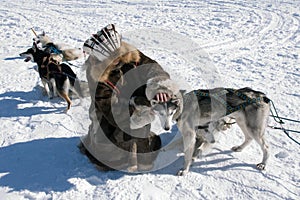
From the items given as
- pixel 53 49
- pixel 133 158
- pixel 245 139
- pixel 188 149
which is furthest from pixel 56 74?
pixel 245 139

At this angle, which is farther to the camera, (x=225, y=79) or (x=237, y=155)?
(x=225, y=79)

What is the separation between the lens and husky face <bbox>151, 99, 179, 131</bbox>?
3.23 meters

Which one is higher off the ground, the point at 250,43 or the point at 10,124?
the point at 250,43

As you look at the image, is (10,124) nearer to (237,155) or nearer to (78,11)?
(237,155)

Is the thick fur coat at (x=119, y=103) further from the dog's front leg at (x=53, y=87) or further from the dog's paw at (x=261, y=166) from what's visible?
the dog's front leg at (x=53, y=87)

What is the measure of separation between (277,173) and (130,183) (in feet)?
6.22

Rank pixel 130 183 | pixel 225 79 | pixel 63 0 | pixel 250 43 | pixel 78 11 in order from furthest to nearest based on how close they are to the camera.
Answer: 1. pixel 63 0
2. pixel 78 11
3. pixel 250 43
4. pixel 225 79
5. pixel 130 183

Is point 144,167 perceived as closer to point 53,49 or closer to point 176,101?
point 176,101

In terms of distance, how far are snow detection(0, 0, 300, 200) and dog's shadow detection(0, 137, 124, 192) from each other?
0.5 inches

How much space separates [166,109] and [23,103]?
375cm

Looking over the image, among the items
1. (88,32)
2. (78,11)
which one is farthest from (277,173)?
(78,11)

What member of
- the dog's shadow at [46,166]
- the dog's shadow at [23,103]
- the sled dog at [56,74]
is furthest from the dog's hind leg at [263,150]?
the dog's shadow at [23,103]

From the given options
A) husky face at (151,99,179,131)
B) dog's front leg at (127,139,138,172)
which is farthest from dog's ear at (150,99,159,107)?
dog's front leg at (127,139,138,172)

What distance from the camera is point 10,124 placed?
206 inches
